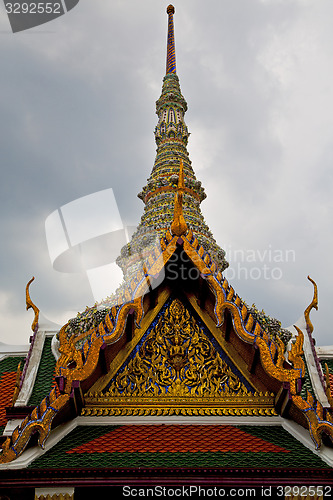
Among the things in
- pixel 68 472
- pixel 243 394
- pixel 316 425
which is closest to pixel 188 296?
pixel 243 394

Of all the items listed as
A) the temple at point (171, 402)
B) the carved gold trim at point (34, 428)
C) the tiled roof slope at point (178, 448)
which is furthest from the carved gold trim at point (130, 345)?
the carved gold trim at point (34, 428)

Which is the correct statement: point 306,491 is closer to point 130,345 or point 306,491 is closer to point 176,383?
point 176,383

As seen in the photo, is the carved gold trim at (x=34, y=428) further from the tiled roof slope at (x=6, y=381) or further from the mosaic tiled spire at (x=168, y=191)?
the mosaic tiled spire at (x=168, y=191)

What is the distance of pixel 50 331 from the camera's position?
6711 mm

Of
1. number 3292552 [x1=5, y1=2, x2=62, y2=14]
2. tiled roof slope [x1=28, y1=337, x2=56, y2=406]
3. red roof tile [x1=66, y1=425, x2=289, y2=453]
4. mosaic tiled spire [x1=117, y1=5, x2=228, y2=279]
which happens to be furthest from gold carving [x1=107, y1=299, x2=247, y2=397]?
number 3292552 [x1=5, y1=2, x2=62, y2=14]

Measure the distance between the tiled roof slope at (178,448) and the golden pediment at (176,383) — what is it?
197 millimetres

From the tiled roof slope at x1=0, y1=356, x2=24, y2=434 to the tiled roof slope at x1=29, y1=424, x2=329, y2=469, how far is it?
1.50m

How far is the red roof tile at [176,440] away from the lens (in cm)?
382

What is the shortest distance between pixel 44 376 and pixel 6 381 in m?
0.81

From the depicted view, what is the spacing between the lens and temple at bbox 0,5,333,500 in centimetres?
343

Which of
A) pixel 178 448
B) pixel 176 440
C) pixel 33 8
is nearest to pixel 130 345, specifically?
pixel 176 440

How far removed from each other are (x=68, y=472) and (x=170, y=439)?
1033 millimetres

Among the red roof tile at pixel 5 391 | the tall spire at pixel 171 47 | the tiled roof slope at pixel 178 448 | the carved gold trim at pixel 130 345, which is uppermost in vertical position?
the tall spire at pixel 171 47

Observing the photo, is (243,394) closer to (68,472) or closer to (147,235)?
(68,472)
